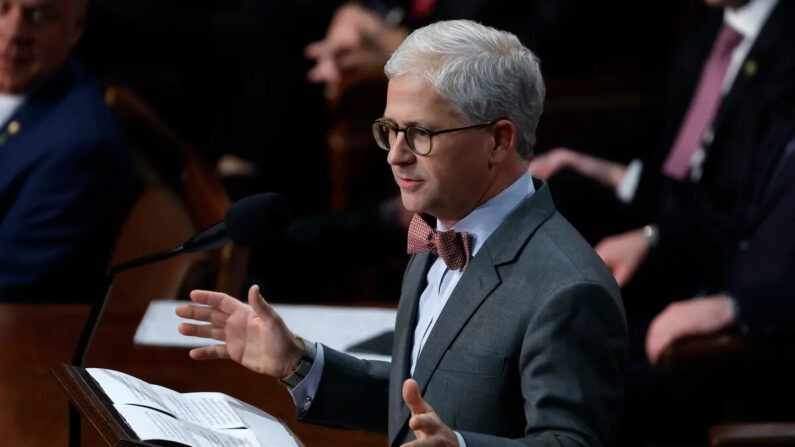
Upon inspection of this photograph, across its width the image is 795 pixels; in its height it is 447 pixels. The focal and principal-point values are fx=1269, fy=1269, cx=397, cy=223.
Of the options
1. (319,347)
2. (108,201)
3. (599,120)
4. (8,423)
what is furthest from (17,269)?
(599,120)

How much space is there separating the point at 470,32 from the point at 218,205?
4.17 ft

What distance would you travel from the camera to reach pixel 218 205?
102 inches

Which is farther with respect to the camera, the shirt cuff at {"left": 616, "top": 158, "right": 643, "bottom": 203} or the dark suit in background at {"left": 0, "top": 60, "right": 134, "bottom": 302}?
the shirt cuff at {"left": 616, "top": 158, "right": 643, "bottom": 203}

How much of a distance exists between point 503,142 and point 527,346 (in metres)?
0.24

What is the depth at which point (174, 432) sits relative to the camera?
1403 millimetres

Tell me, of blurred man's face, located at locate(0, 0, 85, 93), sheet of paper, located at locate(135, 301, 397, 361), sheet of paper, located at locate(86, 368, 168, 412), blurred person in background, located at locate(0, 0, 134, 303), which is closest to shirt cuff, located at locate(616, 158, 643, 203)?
sheet of paper, located at locate(135, 301, 397, 361)

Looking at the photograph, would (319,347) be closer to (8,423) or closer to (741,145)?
(8,423)

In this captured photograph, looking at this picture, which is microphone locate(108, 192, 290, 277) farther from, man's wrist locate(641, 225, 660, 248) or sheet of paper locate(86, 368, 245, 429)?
man's wrist locate(641, 225, 660, 248)

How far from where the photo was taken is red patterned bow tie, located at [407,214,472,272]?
149 cm

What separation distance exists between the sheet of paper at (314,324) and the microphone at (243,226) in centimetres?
60

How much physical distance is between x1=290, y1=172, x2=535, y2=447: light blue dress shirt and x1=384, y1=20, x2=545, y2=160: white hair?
0.08 metres

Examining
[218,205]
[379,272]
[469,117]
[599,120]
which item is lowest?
[379,272]

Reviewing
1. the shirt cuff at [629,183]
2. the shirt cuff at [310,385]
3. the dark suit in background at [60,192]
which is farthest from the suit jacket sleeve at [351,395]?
the shirt cuff at [629,183]

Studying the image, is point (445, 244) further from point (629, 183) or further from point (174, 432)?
point (629, 183)
